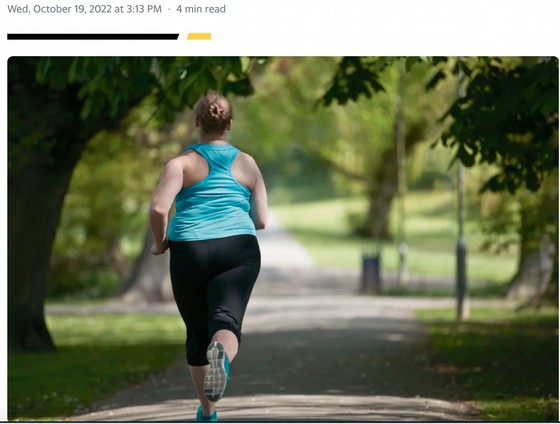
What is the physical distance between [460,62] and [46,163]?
5.92 metres

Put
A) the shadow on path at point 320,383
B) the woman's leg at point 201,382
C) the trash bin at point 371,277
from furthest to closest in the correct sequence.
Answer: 1. the trash bin at point 371,277
2. the shadow on path at point 320,383
3. the woman's leg at point 201,382

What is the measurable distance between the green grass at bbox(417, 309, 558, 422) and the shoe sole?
11.2 feet

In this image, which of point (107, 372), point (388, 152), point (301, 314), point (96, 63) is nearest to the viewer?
point (96, 63)

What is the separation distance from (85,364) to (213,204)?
27.9 ft

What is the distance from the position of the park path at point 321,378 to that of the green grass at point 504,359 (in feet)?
0.81

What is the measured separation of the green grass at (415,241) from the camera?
4250cm

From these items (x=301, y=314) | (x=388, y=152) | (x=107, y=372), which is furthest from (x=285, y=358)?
(x=388, y=152)

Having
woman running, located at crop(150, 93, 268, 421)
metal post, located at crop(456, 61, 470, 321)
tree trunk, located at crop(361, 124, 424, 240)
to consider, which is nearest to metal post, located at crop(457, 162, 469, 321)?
metal post, located at crop(456, 61, 470, 321)

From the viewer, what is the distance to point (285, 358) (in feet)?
51.0

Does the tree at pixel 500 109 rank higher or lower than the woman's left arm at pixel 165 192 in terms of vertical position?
higher
